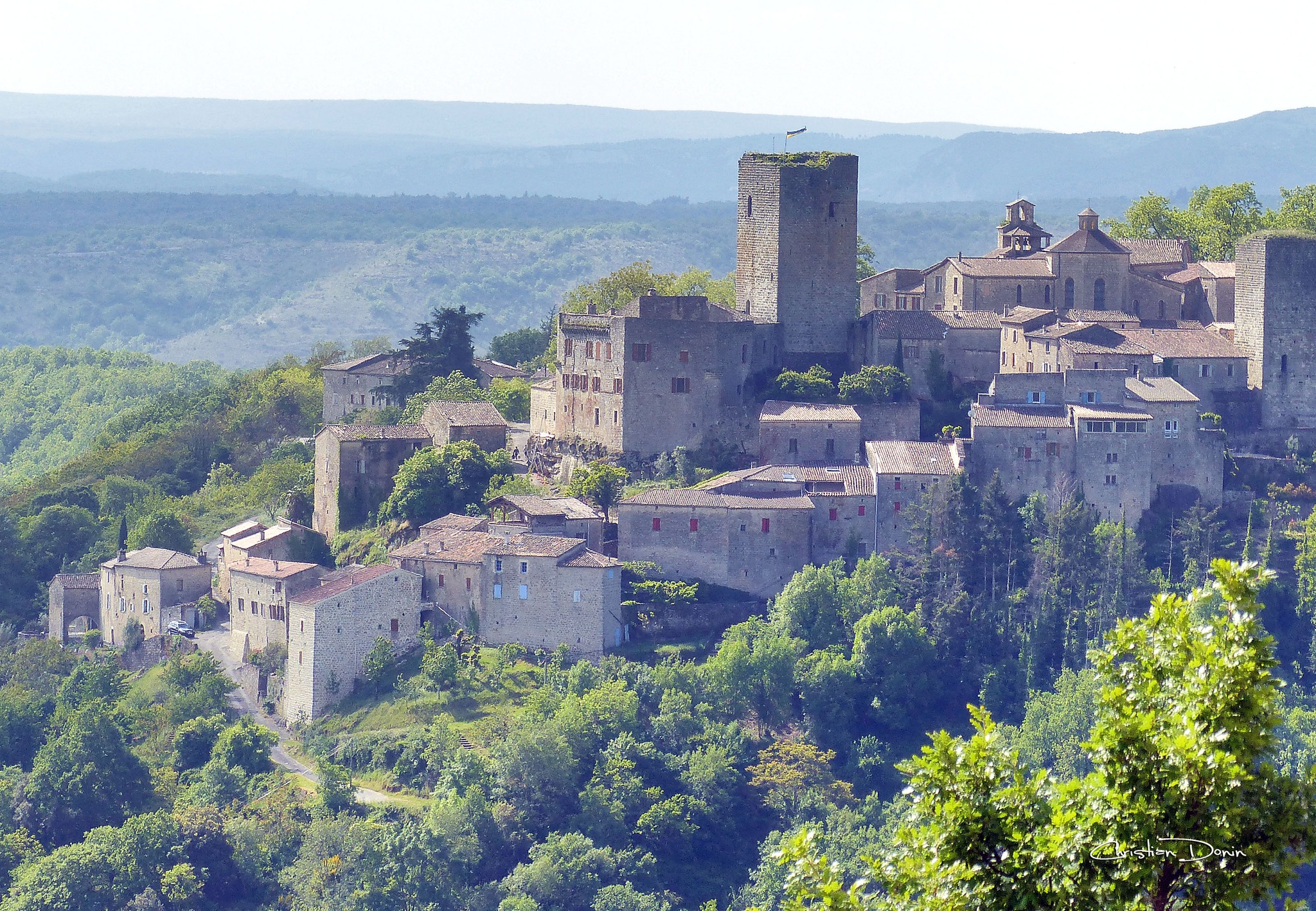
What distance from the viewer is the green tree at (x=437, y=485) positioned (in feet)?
180

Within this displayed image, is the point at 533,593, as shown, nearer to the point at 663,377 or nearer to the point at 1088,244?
the point at 663,377

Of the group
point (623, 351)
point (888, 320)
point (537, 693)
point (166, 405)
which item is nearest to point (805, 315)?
point (888, 320)

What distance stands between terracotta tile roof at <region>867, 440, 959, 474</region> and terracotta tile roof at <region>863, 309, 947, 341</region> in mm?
4796

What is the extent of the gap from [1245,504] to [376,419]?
25.6m

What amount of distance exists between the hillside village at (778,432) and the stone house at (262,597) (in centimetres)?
11

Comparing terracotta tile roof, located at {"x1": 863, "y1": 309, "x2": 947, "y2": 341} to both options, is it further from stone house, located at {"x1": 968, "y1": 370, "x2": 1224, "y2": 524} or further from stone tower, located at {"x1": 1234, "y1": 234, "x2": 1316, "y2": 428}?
stone tower, located at {"x1": 1234, "y1": 234, "x2": 1316, "y2": 428}

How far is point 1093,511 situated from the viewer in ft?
170

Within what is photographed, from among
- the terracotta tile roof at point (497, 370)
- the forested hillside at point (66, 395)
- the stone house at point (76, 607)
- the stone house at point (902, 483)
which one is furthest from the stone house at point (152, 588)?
the forested hillside at point (66, 395)

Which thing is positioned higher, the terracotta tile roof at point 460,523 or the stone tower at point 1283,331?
the stone tower at point 1283,331

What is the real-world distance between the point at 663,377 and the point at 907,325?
23.3ft

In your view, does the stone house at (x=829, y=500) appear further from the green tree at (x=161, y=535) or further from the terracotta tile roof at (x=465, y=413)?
the green tree at (x=161, y=535)

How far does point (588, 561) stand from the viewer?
49.6 m

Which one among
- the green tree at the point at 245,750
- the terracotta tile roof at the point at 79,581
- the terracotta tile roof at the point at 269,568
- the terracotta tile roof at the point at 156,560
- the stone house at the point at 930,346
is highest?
the stone house at the point at 930,346

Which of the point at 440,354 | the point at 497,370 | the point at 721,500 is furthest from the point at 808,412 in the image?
the point at 497,370
